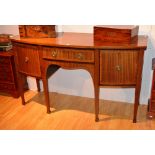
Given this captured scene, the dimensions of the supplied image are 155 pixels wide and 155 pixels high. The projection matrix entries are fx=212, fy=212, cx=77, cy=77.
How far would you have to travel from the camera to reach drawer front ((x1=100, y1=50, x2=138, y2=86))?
1760 mm

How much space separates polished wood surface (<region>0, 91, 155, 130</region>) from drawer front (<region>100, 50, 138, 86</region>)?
44 centimetres

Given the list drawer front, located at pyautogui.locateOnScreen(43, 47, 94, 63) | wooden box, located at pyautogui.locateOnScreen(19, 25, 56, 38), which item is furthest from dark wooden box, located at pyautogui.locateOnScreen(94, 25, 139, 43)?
wooden box, located at pyautogui.locateOnScreen(19, 25, 56, 38)

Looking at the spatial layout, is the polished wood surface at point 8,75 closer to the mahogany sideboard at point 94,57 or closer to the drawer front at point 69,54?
the mahogany sideboard at point 94,57

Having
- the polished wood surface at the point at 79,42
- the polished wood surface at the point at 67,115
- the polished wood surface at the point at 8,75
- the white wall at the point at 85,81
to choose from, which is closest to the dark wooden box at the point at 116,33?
the polished wood surface at the point at 79,42

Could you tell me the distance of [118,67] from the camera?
5.94 ft

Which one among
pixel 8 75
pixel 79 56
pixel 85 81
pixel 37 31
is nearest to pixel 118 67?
pixel 79 56

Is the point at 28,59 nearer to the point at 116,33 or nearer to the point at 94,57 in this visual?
the point at 94,57

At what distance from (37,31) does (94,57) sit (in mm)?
650

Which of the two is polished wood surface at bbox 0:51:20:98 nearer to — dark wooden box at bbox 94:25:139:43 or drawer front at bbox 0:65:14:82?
drawer front at bbox 0:65:14:82

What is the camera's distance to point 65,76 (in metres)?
2.55

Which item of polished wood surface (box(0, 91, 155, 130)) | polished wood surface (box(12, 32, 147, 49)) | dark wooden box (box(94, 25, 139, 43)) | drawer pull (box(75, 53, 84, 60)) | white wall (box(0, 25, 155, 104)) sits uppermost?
dark wooden box (box(94, 25, 139, 43))

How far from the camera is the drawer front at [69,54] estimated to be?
1817 mm

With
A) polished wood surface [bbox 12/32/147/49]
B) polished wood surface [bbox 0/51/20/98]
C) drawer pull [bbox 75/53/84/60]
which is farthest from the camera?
polished wood surface [bbox 0/51/20/98]

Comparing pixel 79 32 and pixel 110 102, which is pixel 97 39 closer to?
pixel 79 32
